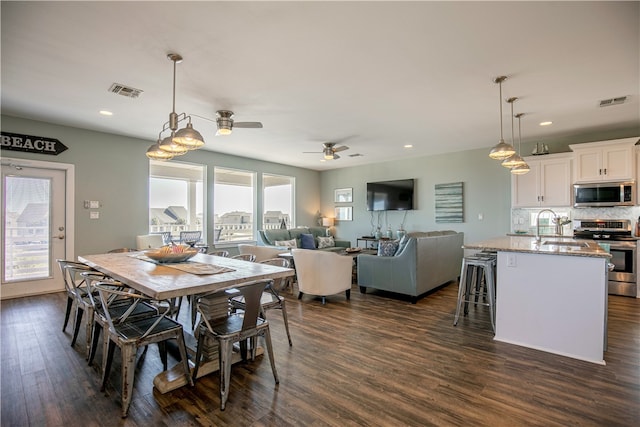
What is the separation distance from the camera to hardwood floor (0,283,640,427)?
1.92 m

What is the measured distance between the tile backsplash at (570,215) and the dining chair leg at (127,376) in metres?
6.58

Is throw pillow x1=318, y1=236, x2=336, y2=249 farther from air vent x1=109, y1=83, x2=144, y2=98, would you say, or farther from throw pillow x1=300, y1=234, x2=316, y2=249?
air vent x1=109, y1=83, x2=144, y2=98

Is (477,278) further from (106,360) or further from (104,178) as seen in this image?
(104,178)

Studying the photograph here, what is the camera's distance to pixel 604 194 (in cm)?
501

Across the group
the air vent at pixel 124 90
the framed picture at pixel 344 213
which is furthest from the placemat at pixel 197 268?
the framed picture at pixel 344 213

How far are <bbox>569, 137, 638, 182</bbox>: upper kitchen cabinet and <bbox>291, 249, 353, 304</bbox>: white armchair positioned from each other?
429 centimetres

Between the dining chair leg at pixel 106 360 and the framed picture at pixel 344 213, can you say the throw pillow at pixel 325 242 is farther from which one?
the dining chair leg at pixel 106 360

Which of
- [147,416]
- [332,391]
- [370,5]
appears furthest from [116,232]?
[370,5]

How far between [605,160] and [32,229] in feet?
30.0

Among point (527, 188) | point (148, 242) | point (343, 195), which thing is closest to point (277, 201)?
point (343, 195)

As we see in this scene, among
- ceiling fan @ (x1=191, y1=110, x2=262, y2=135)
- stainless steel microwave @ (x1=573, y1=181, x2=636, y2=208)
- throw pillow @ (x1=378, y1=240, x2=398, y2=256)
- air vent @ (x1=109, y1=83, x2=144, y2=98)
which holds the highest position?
air vent @ (x1=109, y1=83, x2=144, y2=98)

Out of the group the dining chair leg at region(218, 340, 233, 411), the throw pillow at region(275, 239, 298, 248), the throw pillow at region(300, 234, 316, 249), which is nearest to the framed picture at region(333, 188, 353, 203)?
the throw pillow at region(300, 234, 316, 249)

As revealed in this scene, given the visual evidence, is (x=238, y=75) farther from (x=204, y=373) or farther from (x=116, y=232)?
(x=116, y=232)

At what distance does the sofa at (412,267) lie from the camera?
439 centimetres
